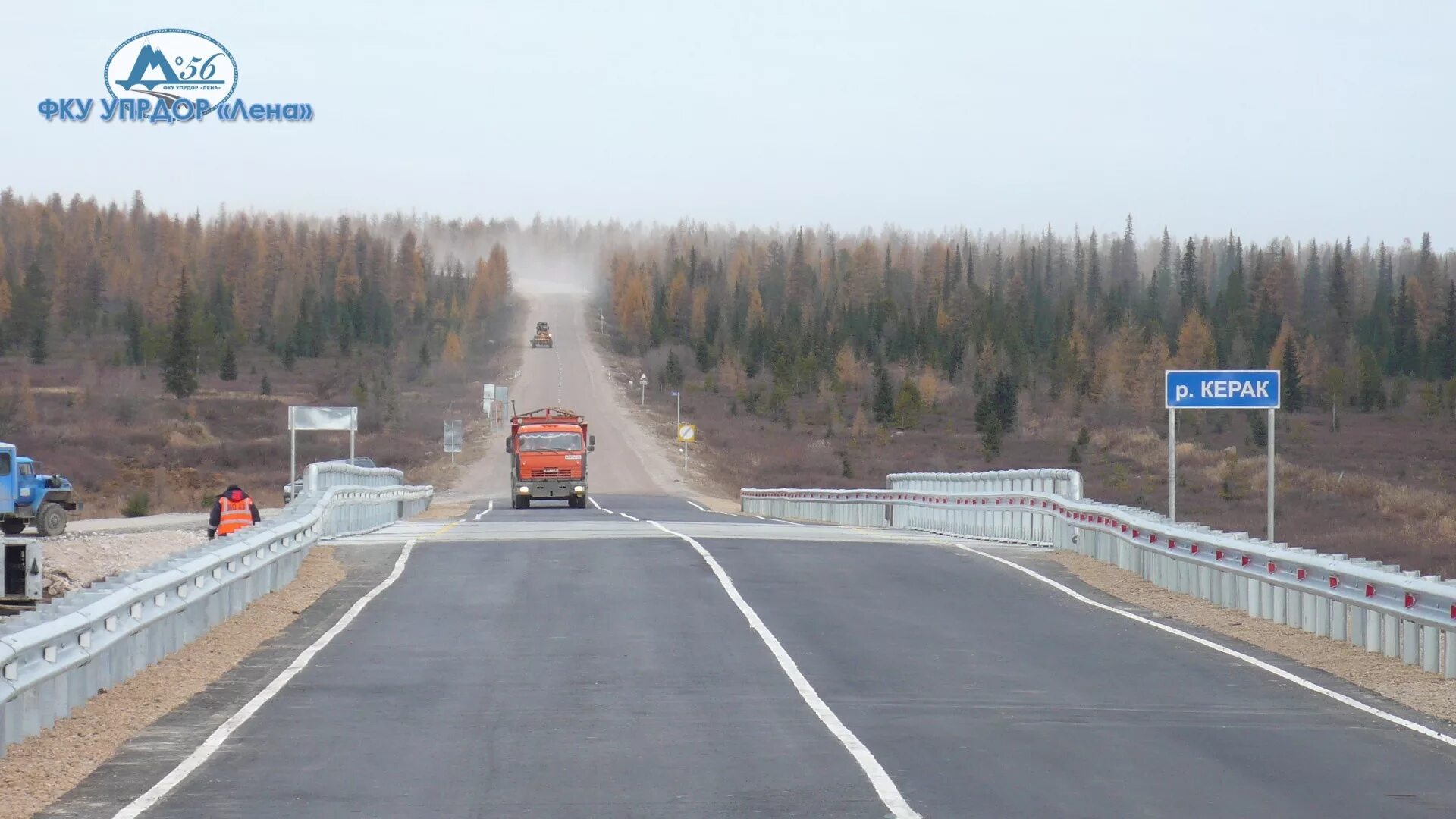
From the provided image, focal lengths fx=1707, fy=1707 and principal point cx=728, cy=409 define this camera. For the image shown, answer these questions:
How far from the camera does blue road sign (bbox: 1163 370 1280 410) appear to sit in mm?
25906

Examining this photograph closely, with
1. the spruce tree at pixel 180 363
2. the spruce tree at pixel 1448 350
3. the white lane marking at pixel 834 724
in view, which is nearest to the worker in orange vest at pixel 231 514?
the white lane marking at pixel 834 724

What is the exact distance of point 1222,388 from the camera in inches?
1037

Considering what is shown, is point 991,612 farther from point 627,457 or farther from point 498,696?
point 627,457

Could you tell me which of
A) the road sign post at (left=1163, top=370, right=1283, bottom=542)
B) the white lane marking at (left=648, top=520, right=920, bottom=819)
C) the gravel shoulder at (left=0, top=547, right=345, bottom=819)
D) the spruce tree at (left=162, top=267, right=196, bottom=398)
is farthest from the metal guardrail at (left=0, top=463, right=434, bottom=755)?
the spruce tree at (left=162, top=267, right=196, bottom=398)

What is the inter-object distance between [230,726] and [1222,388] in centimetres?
1848

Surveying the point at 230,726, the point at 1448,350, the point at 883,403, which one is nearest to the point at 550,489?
the point at 230,726

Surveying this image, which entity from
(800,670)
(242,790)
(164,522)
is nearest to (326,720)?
(242,790)

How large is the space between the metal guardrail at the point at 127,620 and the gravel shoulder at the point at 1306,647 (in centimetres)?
994

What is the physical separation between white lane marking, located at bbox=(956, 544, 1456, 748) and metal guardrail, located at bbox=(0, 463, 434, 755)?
30.8 ft

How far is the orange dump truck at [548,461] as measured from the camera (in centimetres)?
5525

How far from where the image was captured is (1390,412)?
166 meters

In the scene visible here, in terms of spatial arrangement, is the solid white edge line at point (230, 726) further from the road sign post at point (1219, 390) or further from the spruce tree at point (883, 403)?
the spruce tree at point (883, 403)

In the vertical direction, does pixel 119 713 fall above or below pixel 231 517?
below

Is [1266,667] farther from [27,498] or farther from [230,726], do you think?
[27,498]
